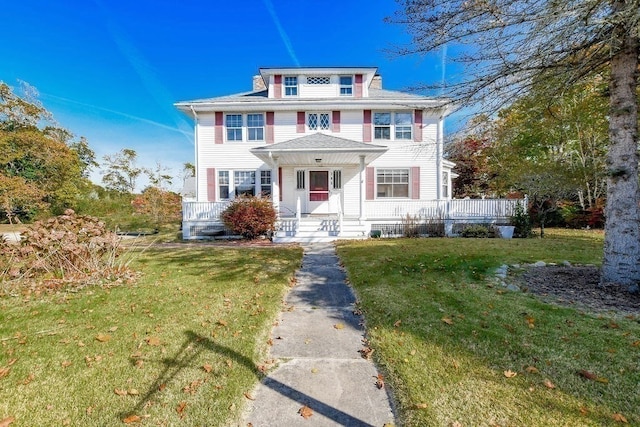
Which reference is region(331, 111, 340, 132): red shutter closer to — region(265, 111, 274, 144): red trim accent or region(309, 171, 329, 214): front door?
region(309, 171, 329, 214): front door

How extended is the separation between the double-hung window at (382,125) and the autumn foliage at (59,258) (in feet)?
40.6

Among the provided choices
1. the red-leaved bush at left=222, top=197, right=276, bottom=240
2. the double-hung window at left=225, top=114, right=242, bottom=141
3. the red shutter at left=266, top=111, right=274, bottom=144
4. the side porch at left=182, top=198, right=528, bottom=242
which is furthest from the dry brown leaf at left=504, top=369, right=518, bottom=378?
the double-hung window at left=225, top=114, right=242, bottom=141

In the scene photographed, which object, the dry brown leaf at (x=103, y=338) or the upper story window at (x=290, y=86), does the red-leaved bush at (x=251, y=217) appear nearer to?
the upper story window at (x=290, y=86)

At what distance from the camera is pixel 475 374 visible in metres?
2.64

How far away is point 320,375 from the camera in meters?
2.78

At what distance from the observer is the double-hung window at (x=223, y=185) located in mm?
15039

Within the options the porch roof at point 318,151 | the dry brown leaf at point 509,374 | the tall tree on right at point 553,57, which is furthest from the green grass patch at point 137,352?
the porch roof at point 318,151

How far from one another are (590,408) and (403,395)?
133 centimetres

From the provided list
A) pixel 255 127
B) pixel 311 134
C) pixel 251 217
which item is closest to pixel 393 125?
pixel 311 134

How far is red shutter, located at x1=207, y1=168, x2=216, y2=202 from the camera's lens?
14898 mm

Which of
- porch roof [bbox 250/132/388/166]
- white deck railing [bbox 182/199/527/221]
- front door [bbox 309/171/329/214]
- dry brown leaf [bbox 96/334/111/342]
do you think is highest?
porch roof [bbox 250/132/388/166]

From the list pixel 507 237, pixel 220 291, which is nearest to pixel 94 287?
pixel 220 291

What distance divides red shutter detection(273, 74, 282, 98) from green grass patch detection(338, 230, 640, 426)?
12.7m

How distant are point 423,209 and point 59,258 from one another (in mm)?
12011
